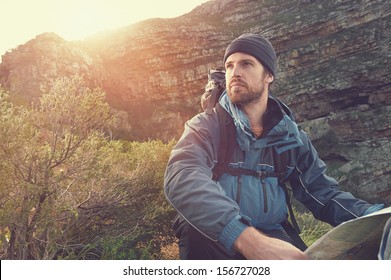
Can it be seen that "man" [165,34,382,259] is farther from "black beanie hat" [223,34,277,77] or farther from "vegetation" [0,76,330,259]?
"vegetation" [0,76,330,259]

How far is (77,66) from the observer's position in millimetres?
50844

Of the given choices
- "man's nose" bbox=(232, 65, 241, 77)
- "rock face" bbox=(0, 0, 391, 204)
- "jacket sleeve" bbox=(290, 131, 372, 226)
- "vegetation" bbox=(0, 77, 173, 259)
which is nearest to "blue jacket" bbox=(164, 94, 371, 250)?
"jacket sleeve" bbox=(290, 131, 372, 226)

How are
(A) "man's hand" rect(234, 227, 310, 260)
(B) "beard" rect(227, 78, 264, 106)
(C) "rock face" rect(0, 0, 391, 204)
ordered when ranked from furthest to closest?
(C) "rock face" rect(0, 0, 391, 204) < (B) "beard" rect(227, 78, 264, 106) < (A) "man's hand" rect(234, 227, 310, 260)

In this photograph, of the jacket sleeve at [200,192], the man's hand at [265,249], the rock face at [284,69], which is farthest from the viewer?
the rock face at [284,69]

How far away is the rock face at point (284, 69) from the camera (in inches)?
1720

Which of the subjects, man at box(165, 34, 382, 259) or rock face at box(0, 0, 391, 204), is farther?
rock face at box(0, 0, 391, 204)

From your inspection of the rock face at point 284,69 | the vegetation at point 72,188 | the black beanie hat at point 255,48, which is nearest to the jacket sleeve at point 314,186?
the black beanie hat at point 255,48

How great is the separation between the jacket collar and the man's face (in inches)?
3.1

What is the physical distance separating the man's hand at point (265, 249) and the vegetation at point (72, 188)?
3237 millimetres

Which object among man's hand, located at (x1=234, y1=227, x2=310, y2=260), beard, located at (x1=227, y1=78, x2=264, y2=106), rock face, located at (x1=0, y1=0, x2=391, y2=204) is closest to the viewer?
man's hand, located at (x1=234, y1=227, x2=310, y2=260)

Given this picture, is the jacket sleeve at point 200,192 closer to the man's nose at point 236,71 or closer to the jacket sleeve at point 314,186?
the man's nose at point 236,71

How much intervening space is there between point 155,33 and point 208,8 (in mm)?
16438

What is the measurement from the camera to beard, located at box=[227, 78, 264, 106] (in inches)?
91.4

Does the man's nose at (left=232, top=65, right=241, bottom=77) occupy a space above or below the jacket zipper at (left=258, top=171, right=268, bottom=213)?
above
